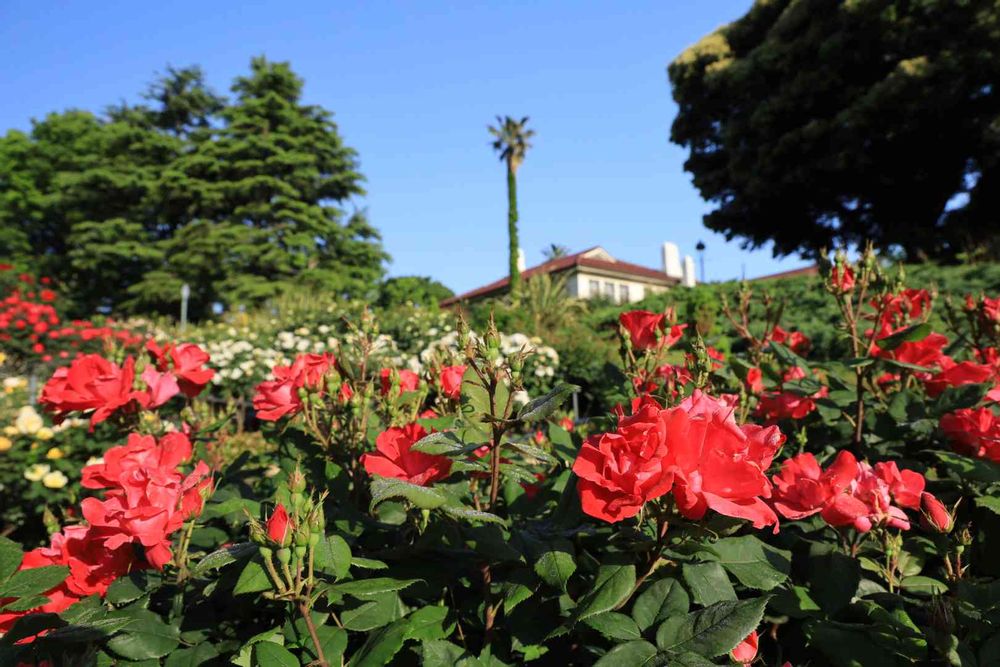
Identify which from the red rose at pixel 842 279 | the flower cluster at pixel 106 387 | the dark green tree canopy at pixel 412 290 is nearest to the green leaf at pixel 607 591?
the red rose at pixel 842 279

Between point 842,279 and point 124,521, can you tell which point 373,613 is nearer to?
point 124,521

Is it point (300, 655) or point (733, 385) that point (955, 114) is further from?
point (300, 655)

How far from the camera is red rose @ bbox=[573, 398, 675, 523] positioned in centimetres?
73

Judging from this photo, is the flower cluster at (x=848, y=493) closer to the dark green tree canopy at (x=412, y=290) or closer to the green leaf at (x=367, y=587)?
the green leaf at (x=367, y=587)

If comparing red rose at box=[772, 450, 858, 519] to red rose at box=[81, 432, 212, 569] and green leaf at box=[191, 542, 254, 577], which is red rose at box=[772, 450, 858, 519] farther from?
red rose at box=[81, 432, 212, 569]

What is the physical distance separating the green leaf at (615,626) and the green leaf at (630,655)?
2 cm

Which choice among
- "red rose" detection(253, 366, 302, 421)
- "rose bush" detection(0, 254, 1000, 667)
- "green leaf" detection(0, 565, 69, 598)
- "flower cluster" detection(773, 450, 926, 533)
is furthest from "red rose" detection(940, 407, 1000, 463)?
"green leaf" detection(0, 565, 69, 598)

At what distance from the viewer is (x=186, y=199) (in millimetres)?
25438

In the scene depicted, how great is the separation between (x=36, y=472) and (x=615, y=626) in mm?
3525

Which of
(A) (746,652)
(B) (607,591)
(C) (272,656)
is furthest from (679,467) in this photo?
(C) (272,656)

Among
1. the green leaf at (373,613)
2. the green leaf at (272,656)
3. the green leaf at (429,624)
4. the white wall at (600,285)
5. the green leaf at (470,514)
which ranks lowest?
the green leaf at (429,624)

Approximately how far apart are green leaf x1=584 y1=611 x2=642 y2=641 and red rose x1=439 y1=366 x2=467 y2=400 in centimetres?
57

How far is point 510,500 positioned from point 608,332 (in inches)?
451

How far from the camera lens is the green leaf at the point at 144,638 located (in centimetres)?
83
